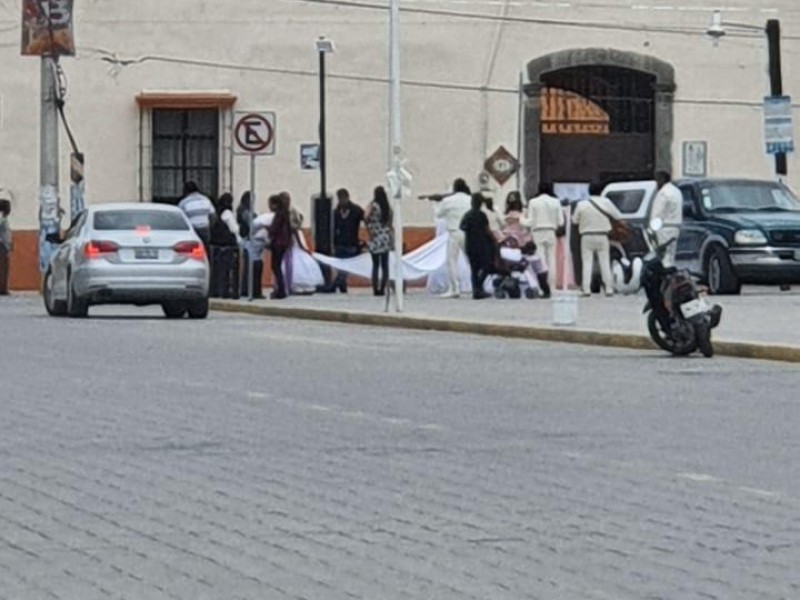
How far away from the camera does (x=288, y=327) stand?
32875mm

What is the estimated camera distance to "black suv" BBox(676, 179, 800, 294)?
4025 cm

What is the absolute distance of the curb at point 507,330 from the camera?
80.5 feet

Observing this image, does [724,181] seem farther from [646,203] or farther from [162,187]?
[162,187]

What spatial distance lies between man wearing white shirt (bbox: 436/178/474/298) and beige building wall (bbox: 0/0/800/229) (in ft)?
39.8

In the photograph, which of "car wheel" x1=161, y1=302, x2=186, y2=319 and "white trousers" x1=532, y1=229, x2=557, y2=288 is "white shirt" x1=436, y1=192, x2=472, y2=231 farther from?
"car wheel" x1=161, y1=302, x2=186, y2=319

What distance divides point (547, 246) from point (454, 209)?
1795 millimetres

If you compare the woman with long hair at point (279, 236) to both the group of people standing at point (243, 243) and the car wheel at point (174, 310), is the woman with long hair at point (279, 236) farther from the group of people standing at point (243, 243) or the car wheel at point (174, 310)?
the car wheel at point (174, 310)

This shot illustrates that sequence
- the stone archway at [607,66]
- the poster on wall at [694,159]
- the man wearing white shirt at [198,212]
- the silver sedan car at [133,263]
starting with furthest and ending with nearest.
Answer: the stone archway at [607,66] → the poster on wall at [694,159] → the man wearing white shirt at [198,212] → the silver sedan car at [133,263]

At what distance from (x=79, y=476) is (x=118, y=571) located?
3.62m

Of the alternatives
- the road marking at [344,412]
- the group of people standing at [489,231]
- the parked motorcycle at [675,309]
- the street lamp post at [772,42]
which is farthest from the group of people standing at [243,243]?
the road marking at [344,412]

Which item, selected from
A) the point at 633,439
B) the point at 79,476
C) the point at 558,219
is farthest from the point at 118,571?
the point at 558,219

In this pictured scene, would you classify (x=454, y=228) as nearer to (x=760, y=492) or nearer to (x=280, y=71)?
(x=280, y=71)

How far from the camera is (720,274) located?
40531 millimetres

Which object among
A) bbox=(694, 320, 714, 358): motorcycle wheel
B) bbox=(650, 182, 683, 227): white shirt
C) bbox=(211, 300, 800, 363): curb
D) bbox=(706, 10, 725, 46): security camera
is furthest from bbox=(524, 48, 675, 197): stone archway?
bbox=(694, 320, 714, 358): motorcycle wheel
